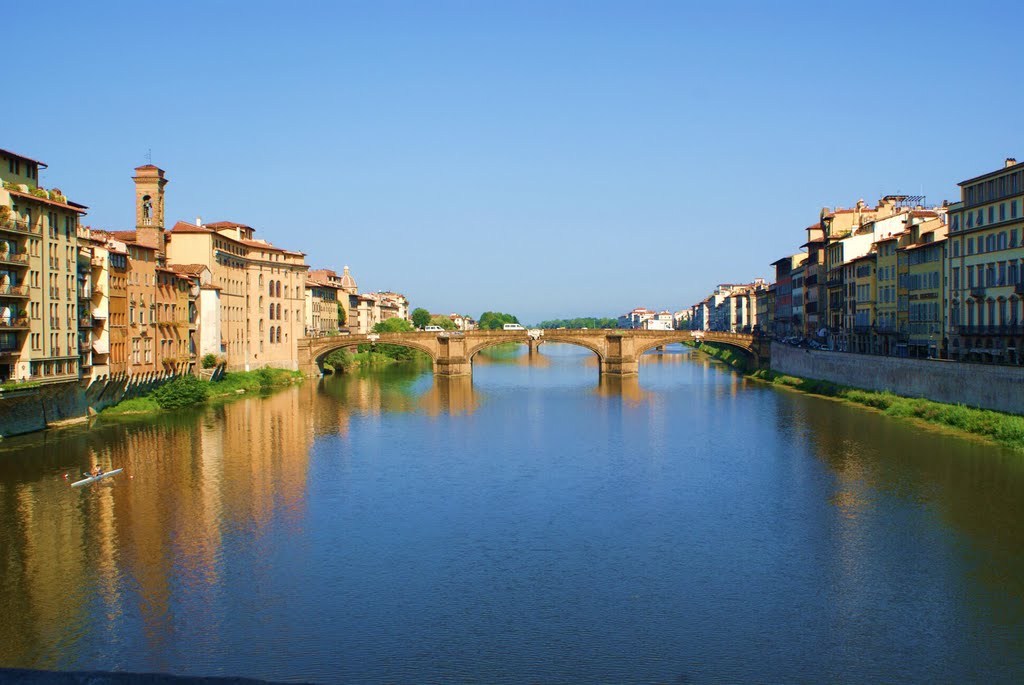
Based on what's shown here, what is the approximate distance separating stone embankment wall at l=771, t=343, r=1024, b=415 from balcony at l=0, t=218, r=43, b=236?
142 ft

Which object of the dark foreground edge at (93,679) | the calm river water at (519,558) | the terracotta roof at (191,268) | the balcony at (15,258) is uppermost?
the terracotta roof at (191,268)

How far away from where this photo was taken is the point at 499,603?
21.1 m

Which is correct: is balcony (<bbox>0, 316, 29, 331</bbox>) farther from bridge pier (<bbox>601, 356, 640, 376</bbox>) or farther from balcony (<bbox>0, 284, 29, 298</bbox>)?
bridge pier (<bbox>601, 356, 640, 376</bbox>)

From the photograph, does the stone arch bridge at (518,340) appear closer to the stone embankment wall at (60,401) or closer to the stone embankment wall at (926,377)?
the stone embankment wall at (926,377)

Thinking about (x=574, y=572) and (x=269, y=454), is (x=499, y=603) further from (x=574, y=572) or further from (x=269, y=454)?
(x=269, y=454)

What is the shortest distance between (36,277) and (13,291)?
7.10 feet

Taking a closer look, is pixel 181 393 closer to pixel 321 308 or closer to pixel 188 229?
pixel 188 229

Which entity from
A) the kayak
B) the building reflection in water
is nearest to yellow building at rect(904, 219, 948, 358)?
the building reflection in water

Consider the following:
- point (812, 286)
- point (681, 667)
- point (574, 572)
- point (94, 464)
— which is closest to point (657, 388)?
point (812, 286)

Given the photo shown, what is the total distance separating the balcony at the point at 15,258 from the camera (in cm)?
4084

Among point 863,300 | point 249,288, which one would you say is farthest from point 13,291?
point 863,300

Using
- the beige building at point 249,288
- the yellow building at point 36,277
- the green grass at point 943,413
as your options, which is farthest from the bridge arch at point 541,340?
the yellow building at point 36,277

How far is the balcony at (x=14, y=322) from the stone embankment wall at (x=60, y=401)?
110 inches

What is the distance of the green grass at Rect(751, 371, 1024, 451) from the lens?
38719 millimetres
